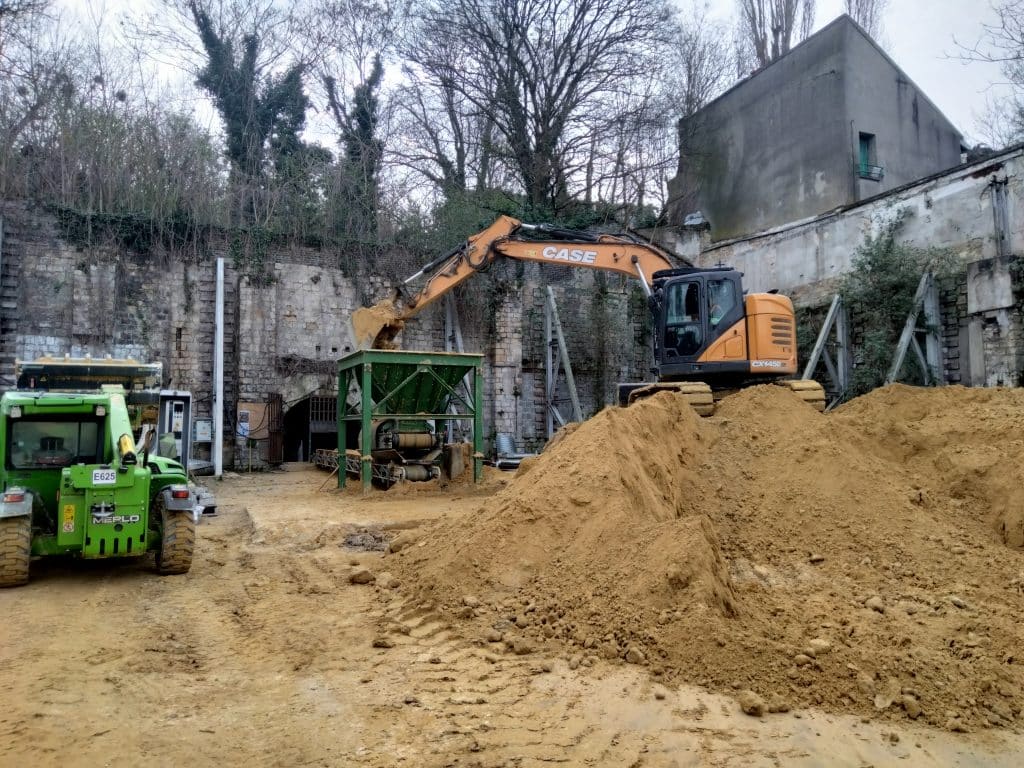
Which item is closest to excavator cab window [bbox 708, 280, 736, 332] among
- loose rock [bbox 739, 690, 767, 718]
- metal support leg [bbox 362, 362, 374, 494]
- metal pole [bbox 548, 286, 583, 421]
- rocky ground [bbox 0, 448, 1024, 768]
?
metal support leg [bbox 362, 362, 374, 494]

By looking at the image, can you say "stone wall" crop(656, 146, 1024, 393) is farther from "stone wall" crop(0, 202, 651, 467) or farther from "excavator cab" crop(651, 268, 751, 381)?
"excavator cab" crop(651, 268, 751, 381)

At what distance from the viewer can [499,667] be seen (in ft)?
15.0

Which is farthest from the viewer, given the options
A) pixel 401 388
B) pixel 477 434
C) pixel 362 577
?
pixel 477 434

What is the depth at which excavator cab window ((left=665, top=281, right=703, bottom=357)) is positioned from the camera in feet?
37.2

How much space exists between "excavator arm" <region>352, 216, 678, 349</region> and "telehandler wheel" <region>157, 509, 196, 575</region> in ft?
24.3

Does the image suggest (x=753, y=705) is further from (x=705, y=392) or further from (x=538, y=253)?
(x=538, y=253)

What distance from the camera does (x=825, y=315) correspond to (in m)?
17.9

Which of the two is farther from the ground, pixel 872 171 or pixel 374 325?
pixel 872 171

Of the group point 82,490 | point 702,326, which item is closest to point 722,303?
point 702,326

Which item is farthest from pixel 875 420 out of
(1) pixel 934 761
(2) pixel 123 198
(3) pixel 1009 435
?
(2) pixel 123 198

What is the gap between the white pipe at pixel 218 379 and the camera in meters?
15.5

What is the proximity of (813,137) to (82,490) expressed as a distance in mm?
20899

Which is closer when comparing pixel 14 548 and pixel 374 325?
pixel 14 548

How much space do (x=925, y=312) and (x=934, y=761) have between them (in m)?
13.9
